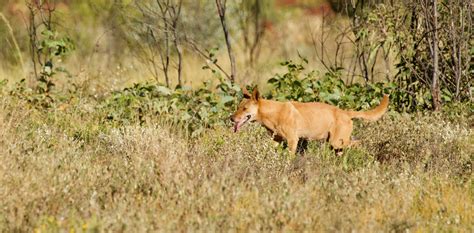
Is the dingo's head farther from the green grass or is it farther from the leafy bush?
the leafy bush

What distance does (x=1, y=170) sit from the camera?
17.9ft

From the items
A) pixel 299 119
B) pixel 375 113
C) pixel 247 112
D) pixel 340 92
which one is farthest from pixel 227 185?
pixel 340 92

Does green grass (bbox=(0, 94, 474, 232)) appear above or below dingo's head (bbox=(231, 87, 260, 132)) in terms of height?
below

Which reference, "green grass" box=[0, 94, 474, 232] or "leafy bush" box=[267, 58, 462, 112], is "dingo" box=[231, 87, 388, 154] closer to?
"green grass" box=[0, 94, 474, 232]

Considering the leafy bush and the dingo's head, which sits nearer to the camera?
the dingo's head

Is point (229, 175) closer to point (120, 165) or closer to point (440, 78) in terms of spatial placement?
point (120, 165)

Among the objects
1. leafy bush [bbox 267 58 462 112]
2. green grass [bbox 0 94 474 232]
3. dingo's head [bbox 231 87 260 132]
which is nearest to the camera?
green grass [bbox 0 94 474 232]

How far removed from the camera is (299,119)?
25.0 ft

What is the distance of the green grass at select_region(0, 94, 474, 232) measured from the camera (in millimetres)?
4820

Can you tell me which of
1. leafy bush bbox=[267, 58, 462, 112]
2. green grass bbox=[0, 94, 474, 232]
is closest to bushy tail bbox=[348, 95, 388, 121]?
green grass bbox=[0, 94, 474, 232]

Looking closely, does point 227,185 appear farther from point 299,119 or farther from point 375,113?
point 375,113

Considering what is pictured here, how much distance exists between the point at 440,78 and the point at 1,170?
17.6 ft

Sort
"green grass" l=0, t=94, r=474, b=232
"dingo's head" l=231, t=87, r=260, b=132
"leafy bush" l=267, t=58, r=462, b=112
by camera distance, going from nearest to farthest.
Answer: "green grass" l=0, t=94, r=474, b=232, "dingo's head" l=231, t=87, r=260, b=132, "leafy bush" l=267, t=58, r=462, b=112

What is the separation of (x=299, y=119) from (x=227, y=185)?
2.51 metres
